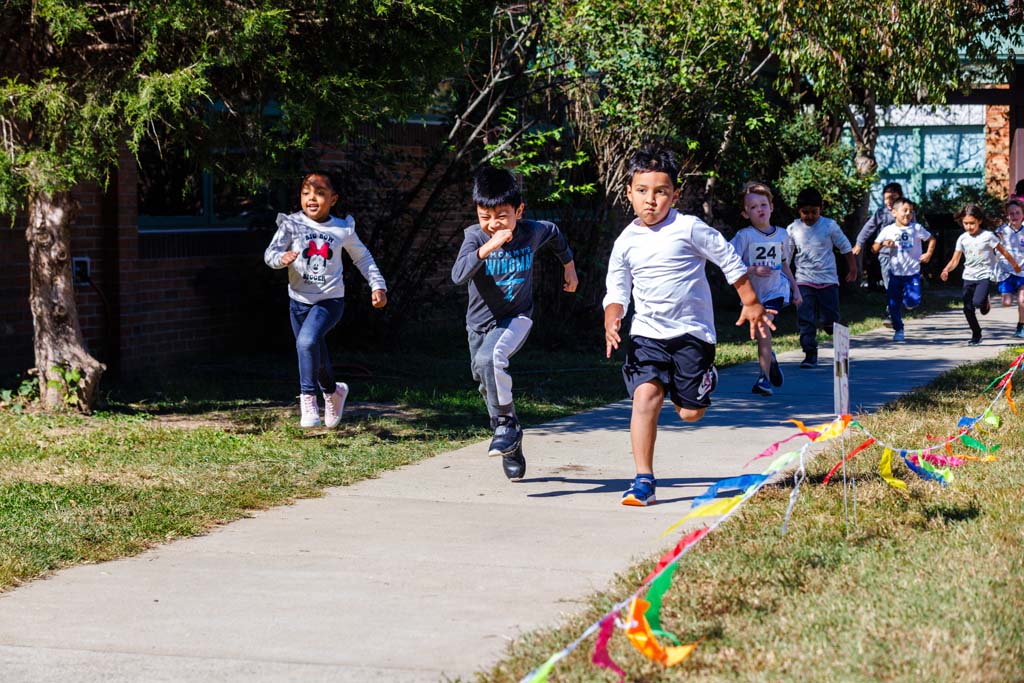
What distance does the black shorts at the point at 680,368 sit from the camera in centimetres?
683

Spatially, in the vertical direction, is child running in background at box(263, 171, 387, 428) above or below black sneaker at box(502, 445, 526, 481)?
above

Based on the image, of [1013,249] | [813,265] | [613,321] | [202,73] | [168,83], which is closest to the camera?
[613,321]

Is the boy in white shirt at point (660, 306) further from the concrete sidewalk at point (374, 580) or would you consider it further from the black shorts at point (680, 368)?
the concrete sidewalk at point (374, 580)

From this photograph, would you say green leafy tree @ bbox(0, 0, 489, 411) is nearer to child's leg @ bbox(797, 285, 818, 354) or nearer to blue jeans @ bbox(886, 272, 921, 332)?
child's leg @ bbox(797, 285, 818, 354)

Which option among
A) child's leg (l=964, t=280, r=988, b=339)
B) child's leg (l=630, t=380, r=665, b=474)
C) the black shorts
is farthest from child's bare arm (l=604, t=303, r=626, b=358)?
child's leg (l=964, t=280, r=988, b=339)

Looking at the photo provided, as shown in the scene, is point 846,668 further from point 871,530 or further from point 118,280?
point 118,280

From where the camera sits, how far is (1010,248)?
49.8 ft

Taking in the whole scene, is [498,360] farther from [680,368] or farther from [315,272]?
[315,272]

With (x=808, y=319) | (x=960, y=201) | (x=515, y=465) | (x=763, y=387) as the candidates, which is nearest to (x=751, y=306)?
(x=515, y=465)

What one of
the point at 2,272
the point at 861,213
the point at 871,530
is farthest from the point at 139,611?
the point at 861,213

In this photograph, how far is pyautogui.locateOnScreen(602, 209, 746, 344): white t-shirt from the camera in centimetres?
686

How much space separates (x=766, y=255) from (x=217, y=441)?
182 inches

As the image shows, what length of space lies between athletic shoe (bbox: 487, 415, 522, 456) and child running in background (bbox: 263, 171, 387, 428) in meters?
1.61

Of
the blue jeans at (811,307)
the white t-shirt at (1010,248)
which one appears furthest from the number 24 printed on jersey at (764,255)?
the white t-shirt at (1010,248)
